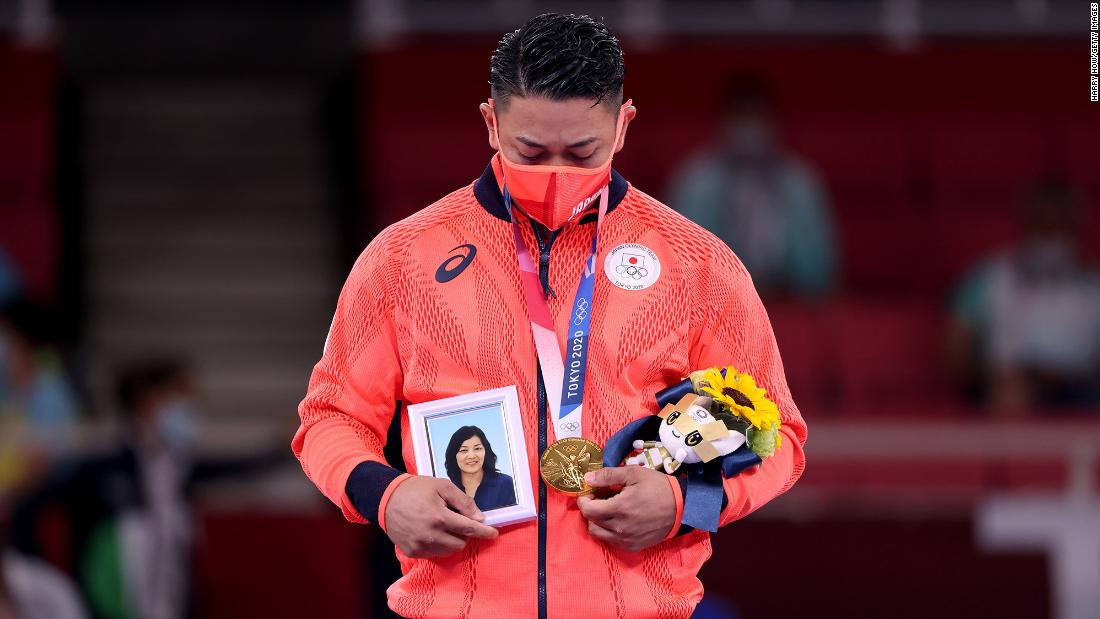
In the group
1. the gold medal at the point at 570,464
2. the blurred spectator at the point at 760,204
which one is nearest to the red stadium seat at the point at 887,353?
the blurred spectator at the point at 760,204

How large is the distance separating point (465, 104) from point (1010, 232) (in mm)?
2590

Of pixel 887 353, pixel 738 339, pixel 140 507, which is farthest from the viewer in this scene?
pixel 887 353

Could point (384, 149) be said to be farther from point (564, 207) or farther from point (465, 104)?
point (564, 207)

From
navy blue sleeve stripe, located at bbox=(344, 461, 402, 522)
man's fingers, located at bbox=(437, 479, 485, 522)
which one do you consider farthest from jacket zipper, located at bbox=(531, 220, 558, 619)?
navy blue sleeve stripe, located at bbox=(344, 461, 402, 522)

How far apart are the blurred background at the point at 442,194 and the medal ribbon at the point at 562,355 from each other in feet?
8.54

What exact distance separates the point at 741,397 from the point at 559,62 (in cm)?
54

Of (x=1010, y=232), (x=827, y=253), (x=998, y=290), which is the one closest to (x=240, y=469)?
(x=827, y=253)

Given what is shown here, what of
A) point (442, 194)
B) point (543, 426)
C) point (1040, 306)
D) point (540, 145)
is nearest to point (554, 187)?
point (540, 145)

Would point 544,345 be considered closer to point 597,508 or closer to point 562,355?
point 562,355

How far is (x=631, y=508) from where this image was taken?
85.0 inches

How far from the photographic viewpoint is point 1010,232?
7035 millimetres

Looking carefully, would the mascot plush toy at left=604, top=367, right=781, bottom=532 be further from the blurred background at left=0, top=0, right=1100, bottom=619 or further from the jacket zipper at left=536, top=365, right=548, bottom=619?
the blurred background at left=0, top=0, right=1100, bottom=619

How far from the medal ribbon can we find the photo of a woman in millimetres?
104

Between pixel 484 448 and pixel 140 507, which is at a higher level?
pixel 484 448
